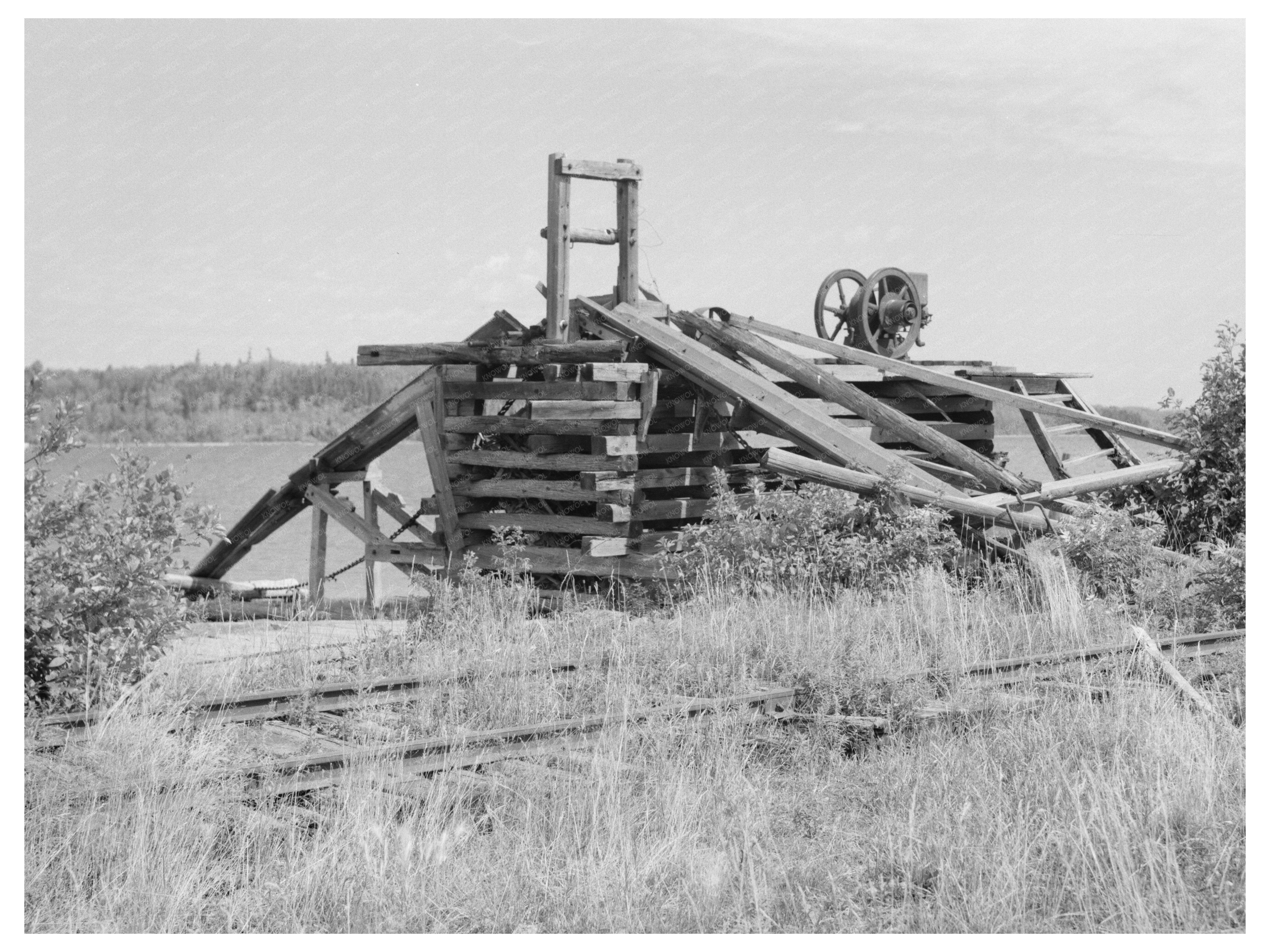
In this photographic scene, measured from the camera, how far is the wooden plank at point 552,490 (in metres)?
11.9

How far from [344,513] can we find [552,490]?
3.44 metres

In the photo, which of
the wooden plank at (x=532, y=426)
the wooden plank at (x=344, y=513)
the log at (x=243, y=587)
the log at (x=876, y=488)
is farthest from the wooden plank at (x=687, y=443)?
the log at (x=243, y=587)

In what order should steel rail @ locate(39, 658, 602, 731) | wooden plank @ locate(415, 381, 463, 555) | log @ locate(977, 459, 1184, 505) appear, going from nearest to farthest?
steel rail @ locate(39, 658, 602, 731)
log @ locate(977, 459, 1184, 505)
wooden plank @ locate(415, 381, 463, 555)

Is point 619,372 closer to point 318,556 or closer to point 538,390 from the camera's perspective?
point 538,390

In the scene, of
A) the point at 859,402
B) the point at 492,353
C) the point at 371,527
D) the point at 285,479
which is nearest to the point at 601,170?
the point at 492,353

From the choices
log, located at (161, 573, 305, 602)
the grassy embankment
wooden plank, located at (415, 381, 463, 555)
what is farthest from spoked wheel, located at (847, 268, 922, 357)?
log, located at (161, 573, 305, 602)

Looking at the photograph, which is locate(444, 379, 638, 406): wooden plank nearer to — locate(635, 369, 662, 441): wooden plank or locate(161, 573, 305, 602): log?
locate(635, 369, 662, 441): wooden plank

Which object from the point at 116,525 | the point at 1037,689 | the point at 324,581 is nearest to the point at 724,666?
the point at 1037,689

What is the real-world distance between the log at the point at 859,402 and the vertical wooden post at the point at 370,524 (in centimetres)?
429

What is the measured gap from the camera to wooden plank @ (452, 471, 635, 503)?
1193cm

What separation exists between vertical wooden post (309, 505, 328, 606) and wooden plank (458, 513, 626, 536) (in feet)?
9.88

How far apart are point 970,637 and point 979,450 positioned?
7.01 metres

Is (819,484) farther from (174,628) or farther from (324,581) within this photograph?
(324,581)

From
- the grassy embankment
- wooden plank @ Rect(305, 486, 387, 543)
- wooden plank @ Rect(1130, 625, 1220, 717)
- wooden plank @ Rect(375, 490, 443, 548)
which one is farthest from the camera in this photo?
wooden plank @ Rect(305, 486, 387, 543)
